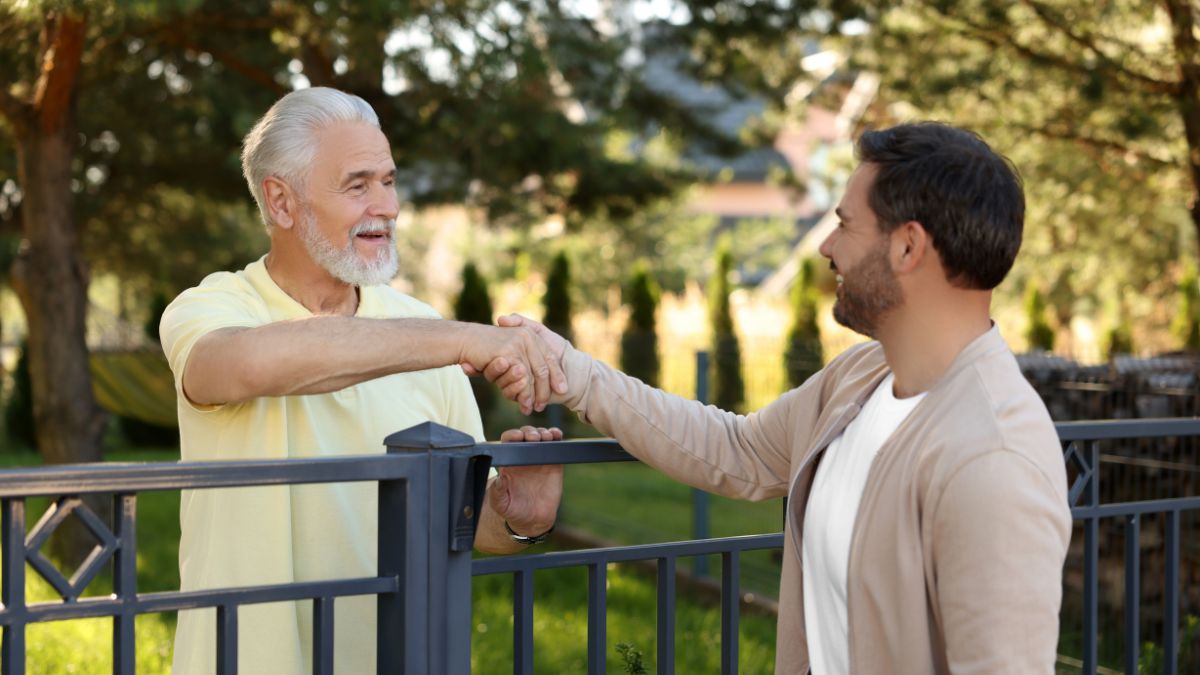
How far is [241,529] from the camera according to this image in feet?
7.51

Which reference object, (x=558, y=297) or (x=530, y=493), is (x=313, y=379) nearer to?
(x=530, y=493)

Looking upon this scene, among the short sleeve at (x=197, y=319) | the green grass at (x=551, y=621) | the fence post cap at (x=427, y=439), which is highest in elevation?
the short sleeve at (x=197, y=319)

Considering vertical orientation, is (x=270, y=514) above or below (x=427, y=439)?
below

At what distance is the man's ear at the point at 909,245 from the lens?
1.93 meters

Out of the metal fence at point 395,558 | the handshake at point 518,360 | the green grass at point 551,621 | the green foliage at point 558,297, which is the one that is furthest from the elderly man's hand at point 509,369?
the green foliage at point 558,297

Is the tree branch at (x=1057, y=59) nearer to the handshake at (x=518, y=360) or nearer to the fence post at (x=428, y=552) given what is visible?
the handshake at (x=518, y=360)

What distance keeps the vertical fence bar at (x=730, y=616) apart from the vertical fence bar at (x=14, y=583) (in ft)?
4.32

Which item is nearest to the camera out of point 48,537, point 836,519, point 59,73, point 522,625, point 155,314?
point 48,537

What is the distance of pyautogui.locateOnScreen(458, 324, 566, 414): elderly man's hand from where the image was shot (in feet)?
7.56

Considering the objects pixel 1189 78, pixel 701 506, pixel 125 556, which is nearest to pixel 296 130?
pixel 125 556

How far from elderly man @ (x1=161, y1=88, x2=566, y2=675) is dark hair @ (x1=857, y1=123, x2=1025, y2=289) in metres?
0.75

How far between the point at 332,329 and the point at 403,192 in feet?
38.5

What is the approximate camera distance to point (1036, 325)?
50.1 feet

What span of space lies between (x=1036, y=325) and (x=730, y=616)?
13529mm
